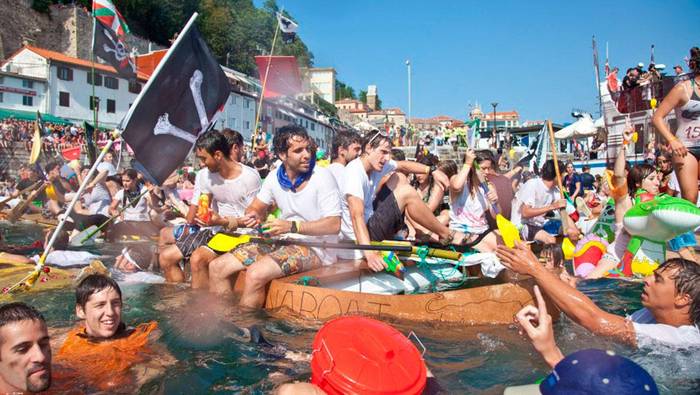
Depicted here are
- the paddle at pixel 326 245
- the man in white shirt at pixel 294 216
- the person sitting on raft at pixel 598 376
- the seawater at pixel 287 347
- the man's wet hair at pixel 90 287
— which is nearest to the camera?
the person sitting on raft at pixel 598 376

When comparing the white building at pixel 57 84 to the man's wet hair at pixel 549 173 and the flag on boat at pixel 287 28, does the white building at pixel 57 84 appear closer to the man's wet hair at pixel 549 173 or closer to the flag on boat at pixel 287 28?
the flag on boat at pixel 287 28

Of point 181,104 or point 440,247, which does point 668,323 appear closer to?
point 440,247

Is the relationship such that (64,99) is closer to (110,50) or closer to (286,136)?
(110,50)

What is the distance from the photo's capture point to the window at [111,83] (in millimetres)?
49969

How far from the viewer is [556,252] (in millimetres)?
7621

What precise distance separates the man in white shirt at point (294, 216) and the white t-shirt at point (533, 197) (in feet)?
13.3

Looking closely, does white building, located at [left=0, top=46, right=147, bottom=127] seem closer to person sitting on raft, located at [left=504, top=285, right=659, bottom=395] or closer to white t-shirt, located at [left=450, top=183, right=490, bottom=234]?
white t-shirt, located at [left=450, top=183, right=490, bottom=234]

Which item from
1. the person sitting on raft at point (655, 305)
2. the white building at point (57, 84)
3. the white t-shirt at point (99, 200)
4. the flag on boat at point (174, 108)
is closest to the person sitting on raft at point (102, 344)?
the flag on boat at point (174, 108)

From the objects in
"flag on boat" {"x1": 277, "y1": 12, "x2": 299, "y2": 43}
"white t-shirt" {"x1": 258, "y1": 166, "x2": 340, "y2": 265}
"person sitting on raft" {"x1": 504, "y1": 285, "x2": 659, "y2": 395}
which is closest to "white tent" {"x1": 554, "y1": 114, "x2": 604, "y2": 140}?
"flag on boat" {"x1": 277, "y1": 12, "x2": 299, "y2": 43}

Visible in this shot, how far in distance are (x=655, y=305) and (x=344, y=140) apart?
4.87m

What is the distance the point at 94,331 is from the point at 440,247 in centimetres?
330

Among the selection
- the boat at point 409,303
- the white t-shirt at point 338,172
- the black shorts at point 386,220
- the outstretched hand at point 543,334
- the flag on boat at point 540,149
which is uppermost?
the flag on boat at point 540,149

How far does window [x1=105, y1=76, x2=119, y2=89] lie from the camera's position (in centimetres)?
4997

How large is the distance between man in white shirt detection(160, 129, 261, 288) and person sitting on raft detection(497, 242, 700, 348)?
355 centimetres
